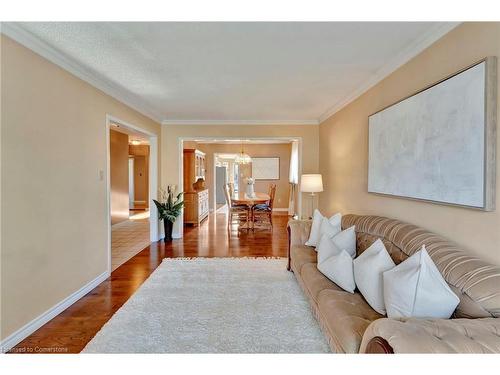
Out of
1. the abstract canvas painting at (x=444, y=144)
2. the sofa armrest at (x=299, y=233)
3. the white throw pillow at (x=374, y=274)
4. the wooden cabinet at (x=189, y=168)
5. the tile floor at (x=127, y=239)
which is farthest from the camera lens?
the wooden cabinet at (x=189, y=168)

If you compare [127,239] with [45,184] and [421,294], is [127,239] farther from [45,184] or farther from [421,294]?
[421,294]

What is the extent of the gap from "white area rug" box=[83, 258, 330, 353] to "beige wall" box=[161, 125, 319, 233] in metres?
2.52

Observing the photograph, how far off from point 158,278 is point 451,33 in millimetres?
3603

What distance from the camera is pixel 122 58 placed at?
2475 mm

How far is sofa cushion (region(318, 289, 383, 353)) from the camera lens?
4.57 ft

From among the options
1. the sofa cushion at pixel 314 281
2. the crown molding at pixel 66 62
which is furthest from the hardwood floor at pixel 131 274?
the crown molding at pixel 66 62

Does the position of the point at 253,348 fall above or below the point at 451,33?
below

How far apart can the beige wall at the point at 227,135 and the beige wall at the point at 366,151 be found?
32.0 inches

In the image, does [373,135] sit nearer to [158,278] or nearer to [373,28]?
[373,28]

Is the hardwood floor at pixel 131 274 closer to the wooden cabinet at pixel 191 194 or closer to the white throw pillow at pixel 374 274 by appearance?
the wooden cabinet at pixel 191 194

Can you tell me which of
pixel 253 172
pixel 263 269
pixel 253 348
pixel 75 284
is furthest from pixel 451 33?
pixel 253 172

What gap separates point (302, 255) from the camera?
276 centimetres

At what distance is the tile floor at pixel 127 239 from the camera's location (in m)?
4.07

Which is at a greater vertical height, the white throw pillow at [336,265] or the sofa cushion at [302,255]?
the white throw pillow at [336,265]
